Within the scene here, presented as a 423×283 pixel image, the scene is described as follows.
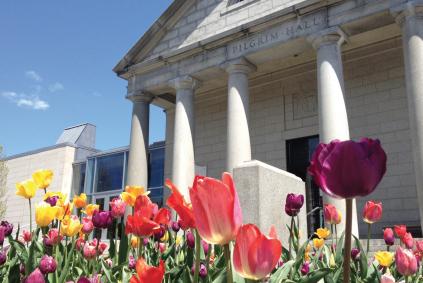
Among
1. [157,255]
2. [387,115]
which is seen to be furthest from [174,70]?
[157,255]

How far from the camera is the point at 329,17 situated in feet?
44.7

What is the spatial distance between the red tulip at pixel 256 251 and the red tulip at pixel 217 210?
3cm

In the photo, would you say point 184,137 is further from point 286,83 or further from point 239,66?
point 286,83

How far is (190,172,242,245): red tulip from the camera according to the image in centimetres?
99

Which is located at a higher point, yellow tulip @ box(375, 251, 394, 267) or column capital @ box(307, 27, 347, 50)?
column capital @ box(307, 27, 347, 50)

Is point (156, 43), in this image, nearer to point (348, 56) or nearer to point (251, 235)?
point (348, 56)

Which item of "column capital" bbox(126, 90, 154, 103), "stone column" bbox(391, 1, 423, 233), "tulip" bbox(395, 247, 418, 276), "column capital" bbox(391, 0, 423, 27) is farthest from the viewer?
"column capital" bbox(126, 90, 154, 103)

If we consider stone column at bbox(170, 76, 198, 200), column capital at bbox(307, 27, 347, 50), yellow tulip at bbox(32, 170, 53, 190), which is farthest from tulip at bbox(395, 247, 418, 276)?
stone column at bbox(170, 76, 198, 200)

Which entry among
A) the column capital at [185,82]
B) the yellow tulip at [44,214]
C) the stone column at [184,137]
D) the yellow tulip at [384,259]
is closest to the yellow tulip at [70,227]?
the yellow tulip at [44,214]

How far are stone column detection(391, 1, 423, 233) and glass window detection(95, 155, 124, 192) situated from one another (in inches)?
872

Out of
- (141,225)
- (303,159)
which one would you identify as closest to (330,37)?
(303,159)

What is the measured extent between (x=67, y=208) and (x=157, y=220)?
0.98 meters

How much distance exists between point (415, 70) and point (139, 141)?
36.1ft

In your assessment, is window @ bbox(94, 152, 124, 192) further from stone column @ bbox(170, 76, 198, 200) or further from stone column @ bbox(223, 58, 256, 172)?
stone column @ bbox(223, 58, 256, 172)
